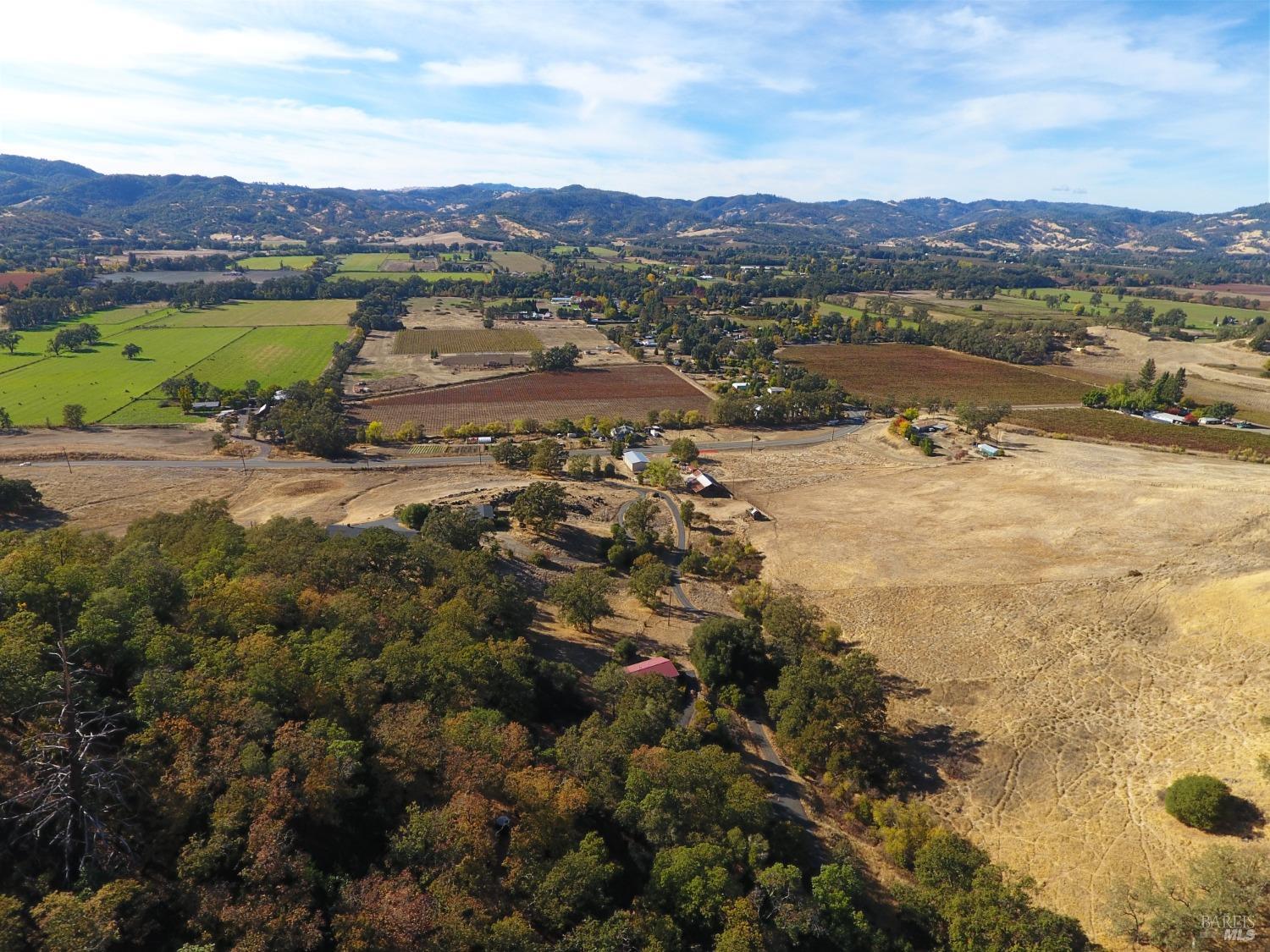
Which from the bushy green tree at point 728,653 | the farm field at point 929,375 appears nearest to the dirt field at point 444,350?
the farm field at point 929,375

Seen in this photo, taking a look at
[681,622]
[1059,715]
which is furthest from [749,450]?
[1059,715]

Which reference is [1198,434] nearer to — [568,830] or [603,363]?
[603,363]

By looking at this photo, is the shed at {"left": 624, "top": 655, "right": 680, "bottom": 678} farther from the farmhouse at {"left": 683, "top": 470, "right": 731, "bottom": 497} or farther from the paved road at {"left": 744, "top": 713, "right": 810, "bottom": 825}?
the farmhouse at {"left": 683, "top": 470, "right": 731, "bottom": 497}

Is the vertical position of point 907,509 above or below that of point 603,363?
below

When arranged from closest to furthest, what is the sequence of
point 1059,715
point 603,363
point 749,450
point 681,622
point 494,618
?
point 1059,715 → point 494,618 → point 681,622 → point 749,450 → point 603,363

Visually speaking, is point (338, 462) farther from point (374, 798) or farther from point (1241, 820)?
point (1241, 820)
